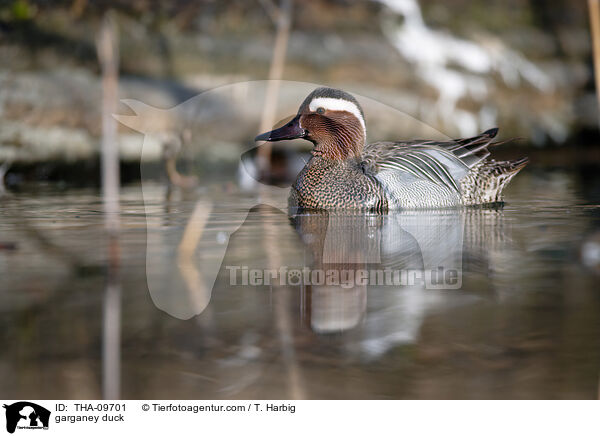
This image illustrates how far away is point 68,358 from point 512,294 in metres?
1.94

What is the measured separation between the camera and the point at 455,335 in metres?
3.12

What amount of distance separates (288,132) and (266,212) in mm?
685

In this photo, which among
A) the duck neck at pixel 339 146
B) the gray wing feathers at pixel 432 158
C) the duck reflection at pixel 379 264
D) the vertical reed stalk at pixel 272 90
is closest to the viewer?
the duck reflection at pixel 379 264

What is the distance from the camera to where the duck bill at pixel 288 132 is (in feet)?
22.2

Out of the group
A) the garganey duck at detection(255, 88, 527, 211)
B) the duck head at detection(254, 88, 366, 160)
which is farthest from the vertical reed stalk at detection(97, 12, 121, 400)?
the duck head at detection(254, 88, 366, 160)

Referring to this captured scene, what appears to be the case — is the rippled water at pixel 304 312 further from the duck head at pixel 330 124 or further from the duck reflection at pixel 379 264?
the duck head at pixel 330 124

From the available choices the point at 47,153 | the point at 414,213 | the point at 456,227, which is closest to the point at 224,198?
the point at 414,213

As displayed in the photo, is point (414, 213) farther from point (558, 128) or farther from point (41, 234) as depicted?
point (558, 128)

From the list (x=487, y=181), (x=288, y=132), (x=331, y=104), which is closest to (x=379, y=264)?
(x=288, y=132)

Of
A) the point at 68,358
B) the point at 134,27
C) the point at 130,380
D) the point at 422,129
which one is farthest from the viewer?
the point at 422,129

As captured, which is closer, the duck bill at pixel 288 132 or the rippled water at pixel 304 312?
the rippled water at pixel 304 312
